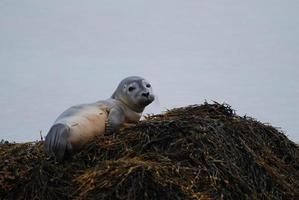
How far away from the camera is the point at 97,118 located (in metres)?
5.32

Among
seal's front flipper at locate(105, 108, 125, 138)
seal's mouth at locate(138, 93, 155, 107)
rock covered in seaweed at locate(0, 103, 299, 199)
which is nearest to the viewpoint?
rock covered in seaweed at locate(0, 103, 299, 199)

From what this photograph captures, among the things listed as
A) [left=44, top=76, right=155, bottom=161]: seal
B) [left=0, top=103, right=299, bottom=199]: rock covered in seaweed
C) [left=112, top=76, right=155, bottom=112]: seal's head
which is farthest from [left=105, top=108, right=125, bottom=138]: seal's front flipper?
[left=0, top=103, right=299, bottom=199]: rock covered in seaweed

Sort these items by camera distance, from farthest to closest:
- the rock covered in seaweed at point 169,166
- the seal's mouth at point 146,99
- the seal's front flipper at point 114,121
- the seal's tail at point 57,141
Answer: the seal's mouth at point 146,99, the seal's front flipper at point 114,121, the seal's tail at point 57,141, the rock covered in seaweed at point 169,166

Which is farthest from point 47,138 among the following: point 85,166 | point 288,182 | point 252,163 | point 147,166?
point 288,182

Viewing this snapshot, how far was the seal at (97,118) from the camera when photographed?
190 inches

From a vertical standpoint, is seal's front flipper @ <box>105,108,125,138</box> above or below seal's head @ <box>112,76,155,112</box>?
below

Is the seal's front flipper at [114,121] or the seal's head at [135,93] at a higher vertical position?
the seal's head at [135,93]

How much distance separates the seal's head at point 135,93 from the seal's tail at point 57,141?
1.09 metres

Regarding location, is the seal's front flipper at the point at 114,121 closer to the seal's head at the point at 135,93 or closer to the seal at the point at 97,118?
the seal at the point at 97,118

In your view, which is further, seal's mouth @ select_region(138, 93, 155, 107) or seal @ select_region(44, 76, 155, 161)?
seal's mouth @ select_region(138, 93, 155, 107)

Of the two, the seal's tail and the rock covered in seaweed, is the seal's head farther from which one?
the seal's tail

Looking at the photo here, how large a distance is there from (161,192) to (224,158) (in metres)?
0.77

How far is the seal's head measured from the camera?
5.77 m

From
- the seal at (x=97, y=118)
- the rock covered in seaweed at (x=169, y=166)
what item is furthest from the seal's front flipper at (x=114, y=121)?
the rock covered in seaweed at (x=169, y=166)
